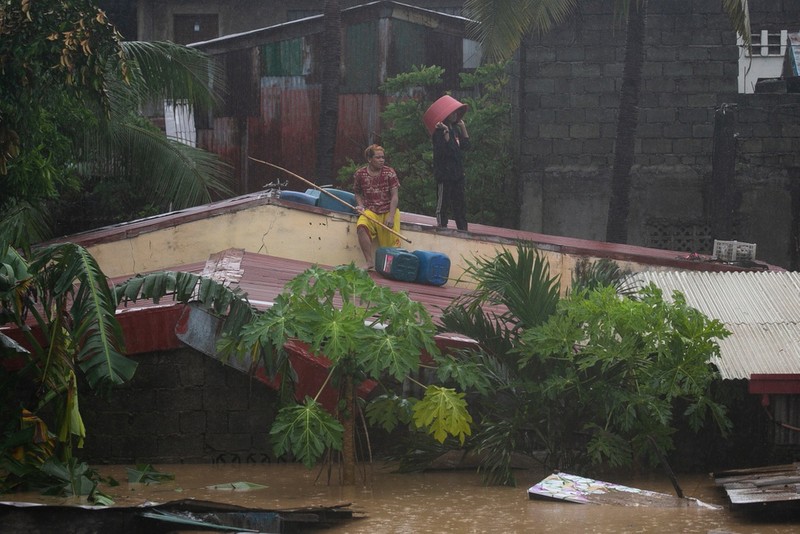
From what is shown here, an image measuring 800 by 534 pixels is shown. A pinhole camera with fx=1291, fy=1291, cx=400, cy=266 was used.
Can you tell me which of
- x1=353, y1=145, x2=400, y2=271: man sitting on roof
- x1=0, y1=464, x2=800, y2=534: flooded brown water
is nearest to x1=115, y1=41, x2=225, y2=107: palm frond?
x1=353, y1=145, x2=400, y2=271: man sitting on roof

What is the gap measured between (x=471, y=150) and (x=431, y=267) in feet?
21.9

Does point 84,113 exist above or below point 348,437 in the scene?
above

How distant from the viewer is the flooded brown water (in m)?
8.95

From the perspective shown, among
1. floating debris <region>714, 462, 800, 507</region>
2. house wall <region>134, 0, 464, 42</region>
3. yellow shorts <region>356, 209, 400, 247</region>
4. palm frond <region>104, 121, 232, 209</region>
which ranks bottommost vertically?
floating debris <region>714, 462, 800, 507</region>

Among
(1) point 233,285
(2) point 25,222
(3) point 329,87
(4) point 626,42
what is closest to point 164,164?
(2) point 25,222

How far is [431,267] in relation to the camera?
46.4 feet

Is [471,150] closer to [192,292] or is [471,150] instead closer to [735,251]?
[735,251]

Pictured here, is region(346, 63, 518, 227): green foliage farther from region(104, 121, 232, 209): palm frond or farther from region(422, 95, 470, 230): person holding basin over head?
region(422, 95, 470, 230): person holding basin over head

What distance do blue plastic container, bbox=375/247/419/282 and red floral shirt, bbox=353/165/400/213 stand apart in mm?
592

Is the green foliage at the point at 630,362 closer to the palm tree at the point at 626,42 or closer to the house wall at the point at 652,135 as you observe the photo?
the palm tree at the point at 626,42

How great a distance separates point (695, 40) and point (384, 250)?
27.7ft

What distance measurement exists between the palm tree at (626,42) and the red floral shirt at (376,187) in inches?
186

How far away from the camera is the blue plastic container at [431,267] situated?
14125mm

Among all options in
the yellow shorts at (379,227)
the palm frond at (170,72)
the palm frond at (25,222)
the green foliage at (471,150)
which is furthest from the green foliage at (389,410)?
the green foliage at (471,150)
